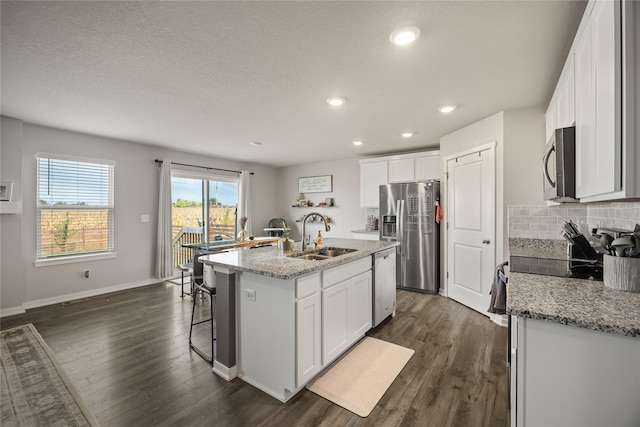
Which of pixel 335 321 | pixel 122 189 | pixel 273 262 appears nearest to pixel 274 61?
pixel 273 262

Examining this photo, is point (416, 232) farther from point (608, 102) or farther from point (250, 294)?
point (608, 102)

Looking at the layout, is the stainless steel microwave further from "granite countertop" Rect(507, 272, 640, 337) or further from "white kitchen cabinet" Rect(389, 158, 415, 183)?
"white kitchen cabinet" Rect(389, 158, 415, 183)

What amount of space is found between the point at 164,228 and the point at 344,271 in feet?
12.6

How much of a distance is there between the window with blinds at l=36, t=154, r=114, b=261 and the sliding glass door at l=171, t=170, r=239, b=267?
105 centimetres

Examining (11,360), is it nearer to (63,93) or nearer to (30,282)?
(30,282)

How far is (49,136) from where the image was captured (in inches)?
146

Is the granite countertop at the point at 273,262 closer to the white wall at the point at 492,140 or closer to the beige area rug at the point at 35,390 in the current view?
the beige area rug at the point at 35,390

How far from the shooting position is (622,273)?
1251mm

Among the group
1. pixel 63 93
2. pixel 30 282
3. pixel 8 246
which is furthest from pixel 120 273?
pixel 63 93

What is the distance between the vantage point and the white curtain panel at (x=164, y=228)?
4.74 m

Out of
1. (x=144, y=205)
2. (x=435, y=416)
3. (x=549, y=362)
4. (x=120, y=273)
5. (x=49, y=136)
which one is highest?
(x=49, y=136)

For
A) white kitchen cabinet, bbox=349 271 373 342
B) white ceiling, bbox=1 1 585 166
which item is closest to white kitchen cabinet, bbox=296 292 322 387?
white kitchen cabinet, bbox=349 271 373 342

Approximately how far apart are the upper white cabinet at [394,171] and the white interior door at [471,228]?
1.73 feet

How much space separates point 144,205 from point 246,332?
3.76 metres
